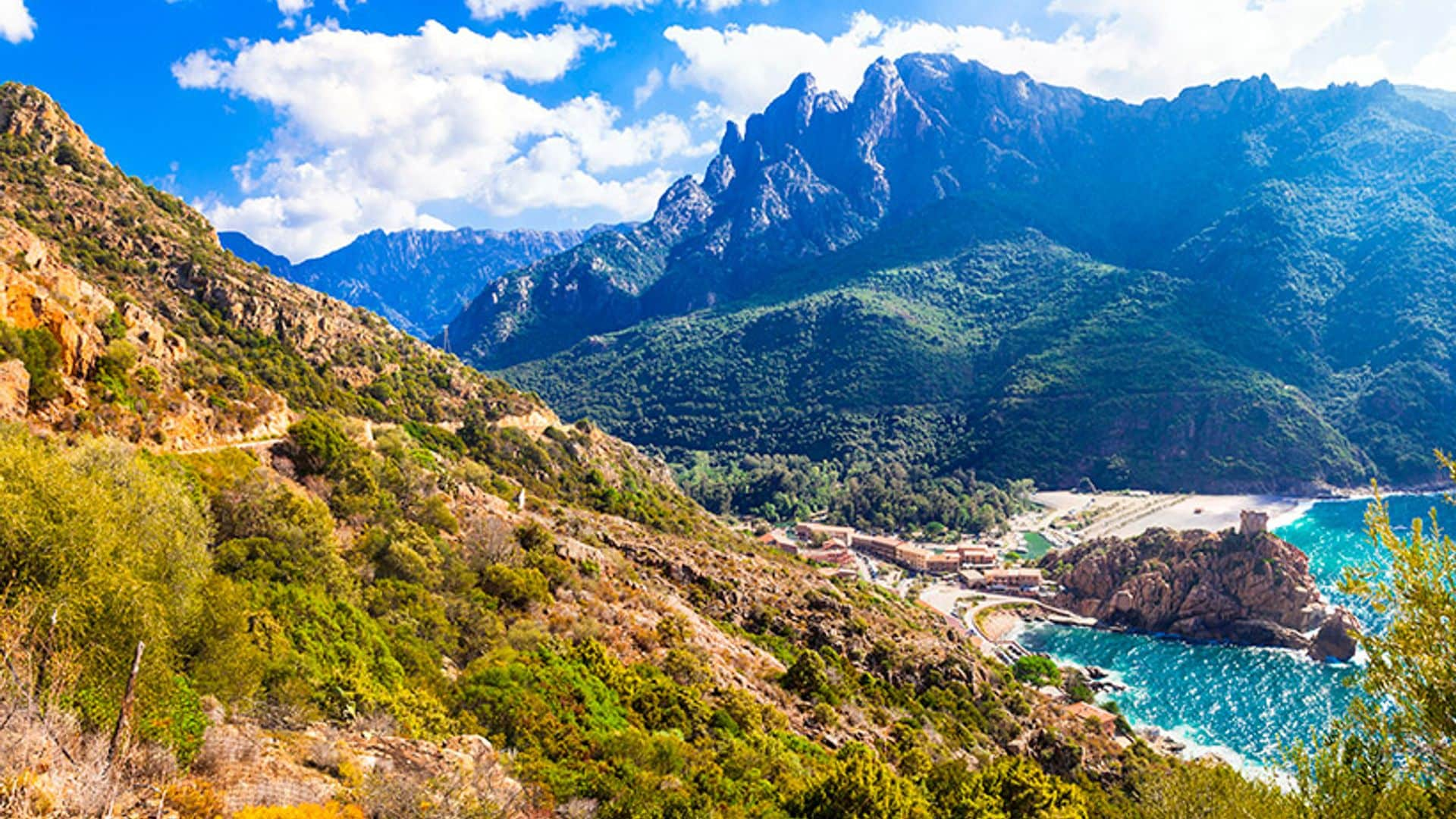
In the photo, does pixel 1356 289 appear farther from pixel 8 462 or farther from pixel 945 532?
pixel 8 462

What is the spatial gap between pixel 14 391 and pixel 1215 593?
7908 cm

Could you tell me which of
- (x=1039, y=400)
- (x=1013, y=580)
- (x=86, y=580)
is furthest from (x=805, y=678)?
(x=1039, y=400)

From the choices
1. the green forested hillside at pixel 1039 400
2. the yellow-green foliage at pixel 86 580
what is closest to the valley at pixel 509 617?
the yellow-green foliage at pixel 86 580

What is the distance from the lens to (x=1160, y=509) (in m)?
115

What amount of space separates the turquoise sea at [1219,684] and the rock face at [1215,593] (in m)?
1.87

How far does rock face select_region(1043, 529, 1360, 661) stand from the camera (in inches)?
2473

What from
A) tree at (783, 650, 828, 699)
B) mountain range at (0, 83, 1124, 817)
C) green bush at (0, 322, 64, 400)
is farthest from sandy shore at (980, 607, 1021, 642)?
green bush at (0, 322, 64, 400)

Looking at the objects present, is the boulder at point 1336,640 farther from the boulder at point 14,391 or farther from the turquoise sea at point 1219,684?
the boulder at point 14,391

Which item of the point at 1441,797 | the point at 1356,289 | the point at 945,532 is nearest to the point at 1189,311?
the point at 1356,289

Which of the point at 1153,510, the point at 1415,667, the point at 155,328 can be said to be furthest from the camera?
the point at 1153,510

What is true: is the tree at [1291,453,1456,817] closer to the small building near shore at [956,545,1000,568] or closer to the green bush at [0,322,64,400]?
the green bush at [0,322,64,400]

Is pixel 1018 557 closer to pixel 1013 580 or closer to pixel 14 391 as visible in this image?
pixel 1013 580

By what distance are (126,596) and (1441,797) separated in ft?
58.5

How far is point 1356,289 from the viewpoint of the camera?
176375 millimetres
